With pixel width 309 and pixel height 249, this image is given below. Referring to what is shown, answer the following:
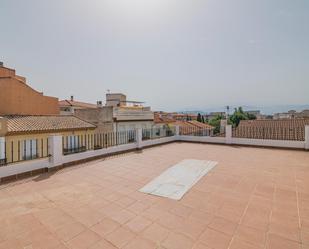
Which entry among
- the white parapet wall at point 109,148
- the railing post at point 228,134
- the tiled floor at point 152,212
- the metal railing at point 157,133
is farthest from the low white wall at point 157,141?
the tiled floor at point 152,212

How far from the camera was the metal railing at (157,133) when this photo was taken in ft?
36.1

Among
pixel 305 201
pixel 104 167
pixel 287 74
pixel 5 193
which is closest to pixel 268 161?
pixel 305 201

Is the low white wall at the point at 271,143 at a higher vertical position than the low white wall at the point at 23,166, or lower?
higher

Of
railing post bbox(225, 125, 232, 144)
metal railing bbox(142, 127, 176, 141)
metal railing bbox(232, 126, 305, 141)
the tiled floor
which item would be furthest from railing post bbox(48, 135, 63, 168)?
metal railing bbox(232, 126, 305, 141)

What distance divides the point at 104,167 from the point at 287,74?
15.9m

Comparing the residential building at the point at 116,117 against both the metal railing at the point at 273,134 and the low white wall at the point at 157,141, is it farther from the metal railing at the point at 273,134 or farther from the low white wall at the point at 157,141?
the metal railing at the point at 273,134

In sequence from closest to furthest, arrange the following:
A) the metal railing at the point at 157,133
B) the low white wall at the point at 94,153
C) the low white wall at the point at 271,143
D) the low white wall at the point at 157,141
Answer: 1. the low white wall at the point at 94,153
2. the low white wall at the point at 271,143
3. the low white wall at the point at 157,141
4. the metal railing at the point at 157,133

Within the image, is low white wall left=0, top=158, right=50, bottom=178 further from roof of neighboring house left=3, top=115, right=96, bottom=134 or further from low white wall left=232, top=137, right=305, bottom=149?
roof of neighboring house left=3, top=115, right=96, bottom=134

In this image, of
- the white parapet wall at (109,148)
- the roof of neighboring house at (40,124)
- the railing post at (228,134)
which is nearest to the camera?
the white parapet wall at (109,148)

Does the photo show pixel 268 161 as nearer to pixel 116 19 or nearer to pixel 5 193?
pixel 5 193

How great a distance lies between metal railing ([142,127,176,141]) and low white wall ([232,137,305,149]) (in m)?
3.89

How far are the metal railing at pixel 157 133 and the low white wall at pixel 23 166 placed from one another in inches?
224

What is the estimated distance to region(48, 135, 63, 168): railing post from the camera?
583 cm

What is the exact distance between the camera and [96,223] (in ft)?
9.43
